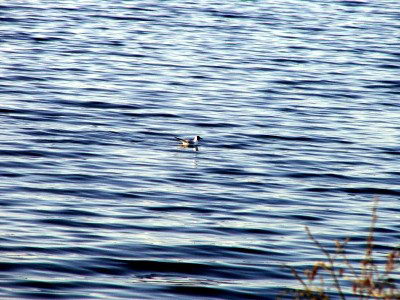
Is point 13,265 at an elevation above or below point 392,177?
above

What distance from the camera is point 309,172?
15461 mm

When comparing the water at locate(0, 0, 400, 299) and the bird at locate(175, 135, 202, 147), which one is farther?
the bird at locate(175, 135, 202, 147)

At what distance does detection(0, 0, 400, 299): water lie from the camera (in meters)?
10.2

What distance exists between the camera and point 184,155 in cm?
1606

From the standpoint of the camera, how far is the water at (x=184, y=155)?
10227 millimetres

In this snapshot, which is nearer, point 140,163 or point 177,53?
point 140,163

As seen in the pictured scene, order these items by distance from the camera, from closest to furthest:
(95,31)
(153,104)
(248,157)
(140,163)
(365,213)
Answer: (365,213) → (140,163) → (248,157) → (153,104) → (95,31)

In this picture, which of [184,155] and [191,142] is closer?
[184,155]

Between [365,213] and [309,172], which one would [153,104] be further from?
[365,213]

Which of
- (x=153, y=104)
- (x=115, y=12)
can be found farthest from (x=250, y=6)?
(x=153, y=104)

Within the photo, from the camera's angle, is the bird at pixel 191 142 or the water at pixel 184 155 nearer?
the water at pixel 184 155

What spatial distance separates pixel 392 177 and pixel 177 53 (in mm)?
13859

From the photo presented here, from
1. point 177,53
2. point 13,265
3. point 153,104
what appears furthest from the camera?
point 177,53

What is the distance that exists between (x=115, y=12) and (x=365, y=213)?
2577cm
